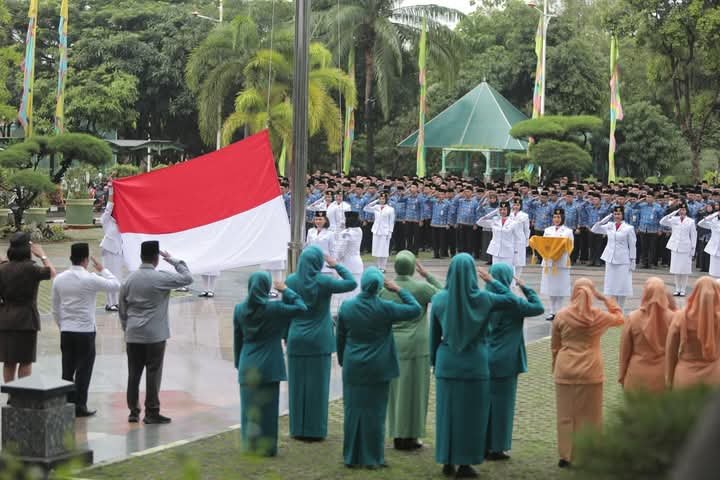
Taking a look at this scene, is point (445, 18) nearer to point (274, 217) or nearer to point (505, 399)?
point (274, 217)

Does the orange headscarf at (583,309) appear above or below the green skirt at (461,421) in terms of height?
above

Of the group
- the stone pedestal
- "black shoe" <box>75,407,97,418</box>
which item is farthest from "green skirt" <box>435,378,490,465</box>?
"black shoe" <box>75,407,97,418</box>

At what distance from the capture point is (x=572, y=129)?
Result: 39.1m

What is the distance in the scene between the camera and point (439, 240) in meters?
28.9

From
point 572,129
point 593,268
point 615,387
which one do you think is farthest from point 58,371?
point 572,129

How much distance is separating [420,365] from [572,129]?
2989 centimetres

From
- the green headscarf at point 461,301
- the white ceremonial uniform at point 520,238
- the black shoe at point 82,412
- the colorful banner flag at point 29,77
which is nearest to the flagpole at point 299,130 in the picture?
the black shoe at point 82,412

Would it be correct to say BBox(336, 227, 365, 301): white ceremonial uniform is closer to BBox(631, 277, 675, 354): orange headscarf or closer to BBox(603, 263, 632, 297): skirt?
BBox(603, 263, 632, 297): skirt

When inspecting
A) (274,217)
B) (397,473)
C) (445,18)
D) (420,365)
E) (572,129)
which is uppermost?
(445,18)

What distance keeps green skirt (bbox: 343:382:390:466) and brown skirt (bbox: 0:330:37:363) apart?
10.4ft

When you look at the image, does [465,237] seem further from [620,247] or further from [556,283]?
[556,283]

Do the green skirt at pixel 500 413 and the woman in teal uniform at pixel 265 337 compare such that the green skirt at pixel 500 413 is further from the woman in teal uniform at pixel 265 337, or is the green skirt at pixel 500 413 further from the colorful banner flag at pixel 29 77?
the colorful banner flag at pixel 29 77

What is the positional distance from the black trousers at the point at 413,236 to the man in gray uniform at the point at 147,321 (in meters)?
18.4

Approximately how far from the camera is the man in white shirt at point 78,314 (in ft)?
35.5
